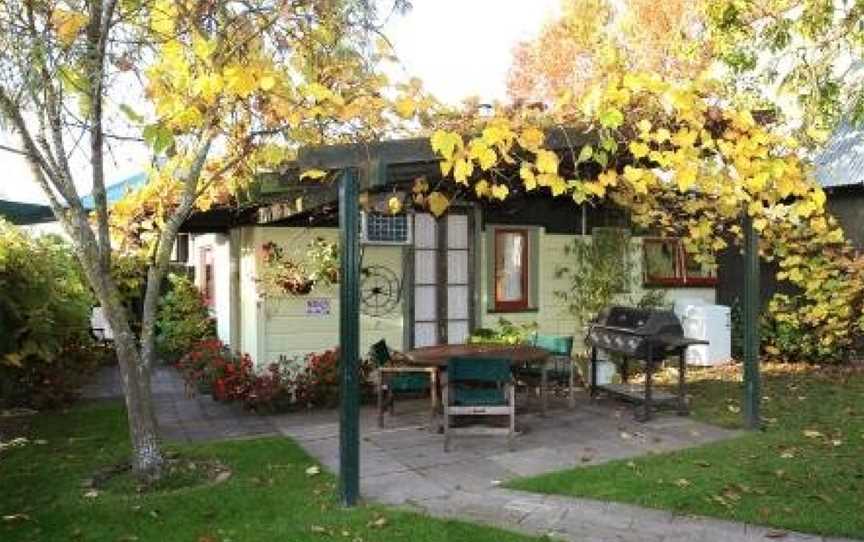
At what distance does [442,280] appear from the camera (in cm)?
1102

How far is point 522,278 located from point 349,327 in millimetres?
6173

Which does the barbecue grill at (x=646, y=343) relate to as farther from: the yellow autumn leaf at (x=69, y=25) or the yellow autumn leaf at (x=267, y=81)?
the yellow autumn leaf at (x=69, y=25)

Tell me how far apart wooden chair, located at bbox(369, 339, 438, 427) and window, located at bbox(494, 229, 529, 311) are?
275 cm

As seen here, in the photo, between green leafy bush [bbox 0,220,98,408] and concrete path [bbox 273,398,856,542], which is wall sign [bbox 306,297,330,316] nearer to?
concrete path [bbox 273,398,856,542]

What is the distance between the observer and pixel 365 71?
6.55 meters

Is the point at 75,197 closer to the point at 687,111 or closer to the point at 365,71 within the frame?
the point at 365,71

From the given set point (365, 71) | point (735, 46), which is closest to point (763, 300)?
point (735, 46)

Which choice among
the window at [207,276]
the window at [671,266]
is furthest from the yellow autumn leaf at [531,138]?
the window at [207,276]

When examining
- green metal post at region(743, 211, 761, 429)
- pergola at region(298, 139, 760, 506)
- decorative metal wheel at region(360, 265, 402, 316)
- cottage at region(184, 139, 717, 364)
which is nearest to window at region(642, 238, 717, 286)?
cottage at region(184, 139, 717, 364)

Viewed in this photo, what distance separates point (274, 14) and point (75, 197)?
2090 mm

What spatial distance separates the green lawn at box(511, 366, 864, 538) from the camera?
552cm

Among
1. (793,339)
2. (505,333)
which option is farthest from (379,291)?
(793,339)

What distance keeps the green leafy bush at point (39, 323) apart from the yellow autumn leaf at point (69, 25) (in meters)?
3.70

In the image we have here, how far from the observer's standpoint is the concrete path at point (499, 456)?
17.5ft
